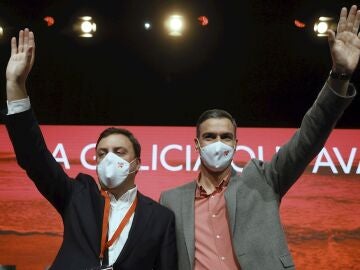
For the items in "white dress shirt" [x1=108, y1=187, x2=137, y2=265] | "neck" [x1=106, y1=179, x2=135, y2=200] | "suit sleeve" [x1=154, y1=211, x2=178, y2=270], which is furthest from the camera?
"neck" [x1=106, y1=179, x2=135, y2=200]

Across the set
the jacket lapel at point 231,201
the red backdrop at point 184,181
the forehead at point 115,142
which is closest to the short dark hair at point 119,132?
the forehead at point 115,142

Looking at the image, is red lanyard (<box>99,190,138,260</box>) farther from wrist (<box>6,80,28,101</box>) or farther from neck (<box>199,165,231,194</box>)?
wrist (<box>6,80,28,101</box>)

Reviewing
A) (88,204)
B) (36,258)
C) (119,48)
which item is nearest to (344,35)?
(88,204)

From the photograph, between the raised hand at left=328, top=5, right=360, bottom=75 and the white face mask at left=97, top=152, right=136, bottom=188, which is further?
the white face mask at left=97, top=152, right=136, bottom=188

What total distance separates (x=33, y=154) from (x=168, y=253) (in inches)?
30.0

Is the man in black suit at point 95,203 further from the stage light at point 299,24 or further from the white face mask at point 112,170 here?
the stage light at point 299,24

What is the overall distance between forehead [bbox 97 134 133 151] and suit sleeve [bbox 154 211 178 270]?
1.46 feet

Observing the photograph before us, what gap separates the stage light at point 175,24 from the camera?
5207mm

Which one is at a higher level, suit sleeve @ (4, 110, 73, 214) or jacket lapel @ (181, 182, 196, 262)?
suit sleeve @ (4, 110, 73, 214)

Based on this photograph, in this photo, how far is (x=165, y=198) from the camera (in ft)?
9.04

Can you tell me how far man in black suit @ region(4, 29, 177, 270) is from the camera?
2238mm

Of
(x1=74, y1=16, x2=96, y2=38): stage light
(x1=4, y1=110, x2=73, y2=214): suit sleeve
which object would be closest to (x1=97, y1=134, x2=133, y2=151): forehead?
(x1=4, y1=110, x2=73, y2=214): suit sleeve

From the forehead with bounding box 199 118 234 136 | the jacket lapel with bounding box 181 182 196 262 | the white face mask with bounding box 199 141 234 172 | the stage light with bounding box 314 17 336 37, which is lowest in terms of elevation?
the jacket lapel with bounding box 181 182 196 262

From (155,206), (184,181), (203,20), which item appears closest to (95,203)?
(155,206)
